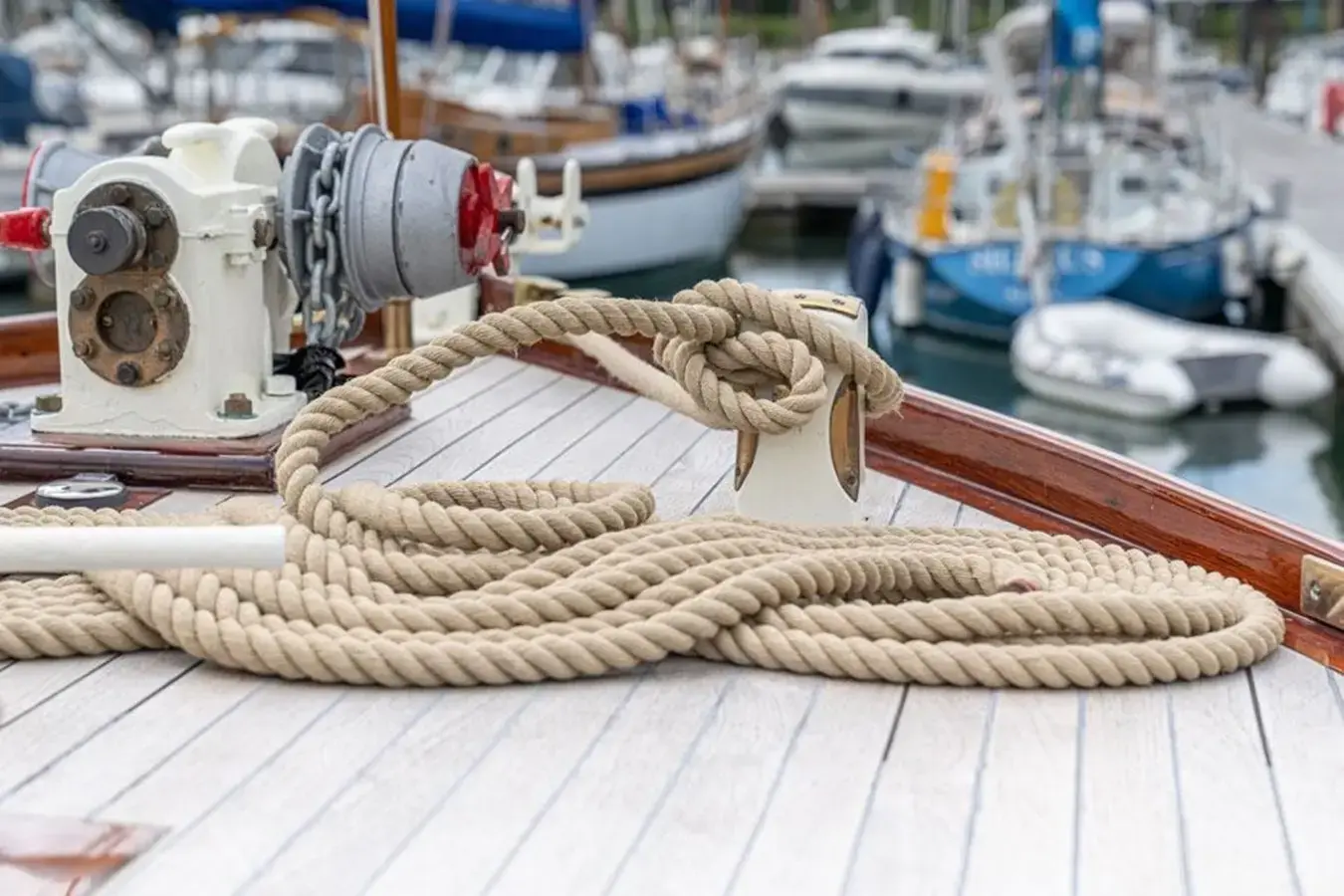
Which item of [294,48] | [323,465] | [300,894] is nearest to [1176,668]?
[300,894]

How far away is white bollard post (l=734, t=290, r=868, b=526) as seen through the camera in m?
2.54

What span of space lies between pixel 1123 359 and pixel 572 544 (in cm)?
920

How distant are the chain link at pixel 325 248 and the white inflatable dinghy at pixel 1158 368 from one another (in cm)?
818

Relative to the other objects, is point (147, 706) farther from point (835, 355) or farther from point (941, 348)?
point (941, 348)

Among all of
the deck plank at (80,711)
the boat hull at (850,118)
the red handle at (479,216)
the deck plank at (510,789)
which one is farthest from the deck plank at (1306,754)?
the boat hull at (850,118)

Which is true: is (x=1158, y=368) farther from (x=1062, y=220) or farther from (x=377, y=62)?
(x=377, y=62)

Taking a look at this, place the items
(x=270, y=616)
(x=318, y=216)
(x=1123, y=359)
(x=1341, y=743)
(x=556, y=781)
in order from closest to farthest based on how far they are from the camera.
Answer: (x=556, y=781), (x=1341, y=743), (x=270, y=616), (x=318, y=216), (x=1123, y=359)

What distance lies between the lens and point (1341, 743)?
1.95 m

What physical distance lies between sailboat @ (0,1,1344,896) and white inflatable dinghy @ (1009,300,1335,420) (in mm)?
8053

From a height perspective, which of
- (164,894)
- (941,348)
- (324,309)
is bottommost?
(941,348)

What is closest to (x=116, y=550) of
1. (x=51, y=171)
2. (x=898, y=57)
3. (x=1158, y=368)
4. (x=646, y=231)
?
(x=51, y=171)

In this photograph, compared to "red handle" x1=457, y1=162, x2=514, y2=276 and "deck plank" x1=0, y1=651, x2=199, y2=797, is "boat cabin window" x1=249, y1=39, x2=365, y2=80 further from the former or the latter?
"deck plank" x1=0, y1=651, x2=199, y2=797

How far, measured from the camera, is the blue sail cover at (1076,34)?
43.3 ft

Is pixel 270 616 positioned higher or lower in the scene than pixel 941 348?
higher
